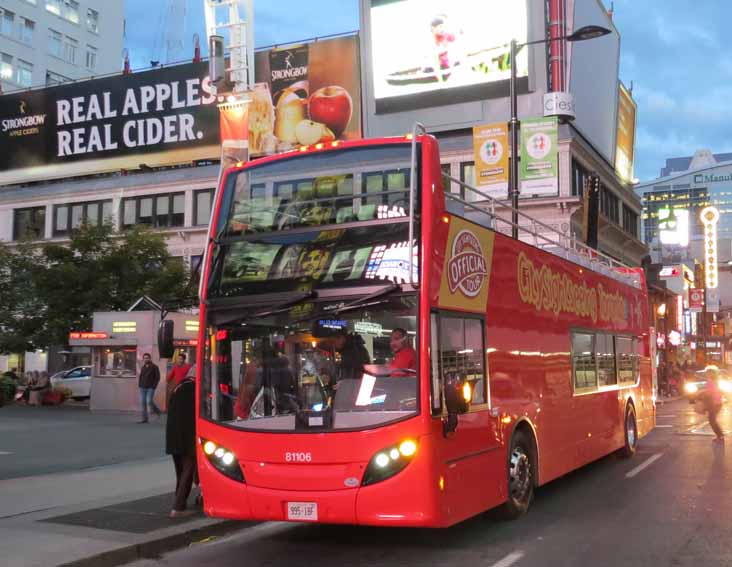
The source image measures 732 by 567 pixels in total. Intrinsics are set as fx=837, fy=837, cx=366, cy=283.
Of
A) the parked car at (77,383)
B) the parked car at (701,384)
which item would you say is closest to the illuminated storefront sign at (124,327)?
the parked car at (77,383)

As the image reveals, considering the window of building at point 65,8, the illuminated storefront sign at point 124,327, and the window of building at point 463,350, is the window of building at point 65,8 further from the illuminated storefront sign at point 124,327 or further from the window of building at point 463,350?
the window of building at point 463,350

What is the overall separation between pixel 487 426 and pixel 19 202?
54.6 meters

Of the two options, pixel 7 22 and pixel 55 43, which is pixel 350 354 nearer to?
pixel 7 22

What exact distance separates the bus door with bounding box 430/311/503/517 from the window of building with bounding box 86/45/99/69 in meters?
79.3

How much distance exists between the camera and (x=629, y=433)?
1487 centimetres

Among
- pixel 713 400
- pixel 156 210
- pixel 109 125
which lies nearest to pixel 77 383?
pixel 156 210

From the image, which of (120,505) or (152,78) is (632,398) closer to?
(120,505)

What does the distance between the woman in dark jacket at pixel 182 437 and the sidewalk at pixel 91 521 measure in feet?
0.92

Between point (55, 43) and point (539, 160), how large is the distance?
67424mm

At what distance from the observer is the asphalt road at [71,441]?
14461 mm

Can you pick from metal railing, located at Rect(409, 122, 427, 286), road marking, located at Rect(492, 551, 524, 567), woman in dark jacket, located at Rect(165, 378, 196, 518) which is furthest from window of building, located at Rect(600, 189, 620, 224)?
road marking, located at Rect(492, 551, 524, 567)

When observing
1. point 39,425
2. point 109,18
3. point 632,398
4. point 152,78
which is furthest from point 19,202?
point 632,398

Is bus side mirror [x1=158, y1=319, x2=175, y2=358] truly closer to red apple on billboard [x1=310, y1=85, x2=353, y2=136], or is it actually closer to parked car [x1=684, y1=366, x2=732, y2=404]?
parked car [x1=684, y1=366, x2=732, y2=404]

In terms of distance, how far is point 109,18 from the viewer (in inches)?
3241
